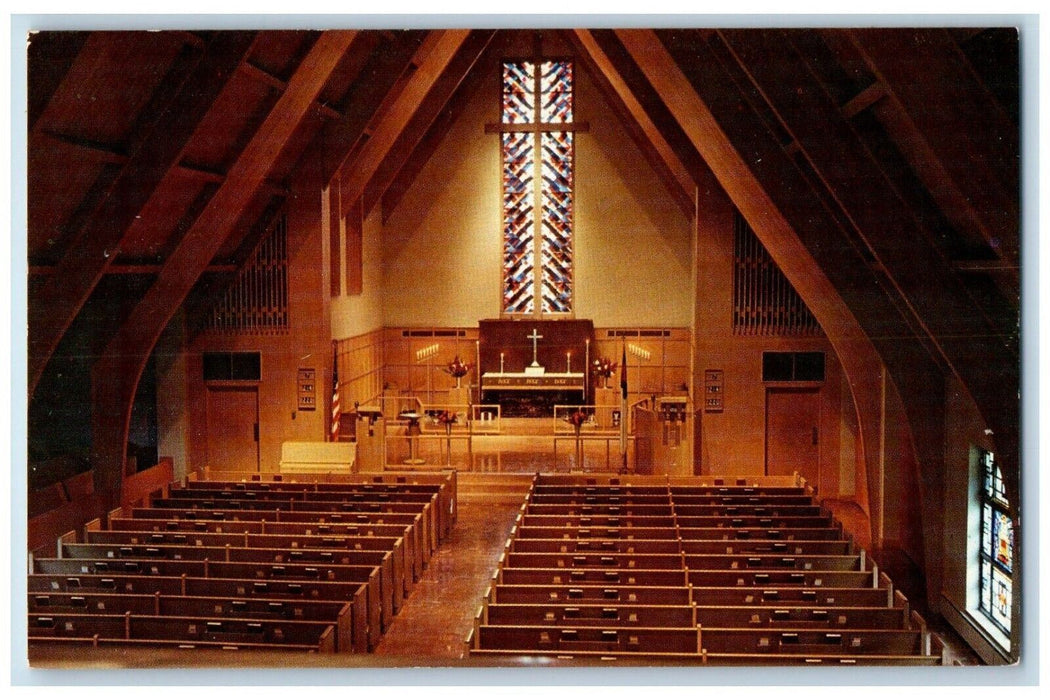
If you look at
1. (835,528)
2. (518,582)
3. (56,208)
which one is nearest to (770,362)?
(835,528)

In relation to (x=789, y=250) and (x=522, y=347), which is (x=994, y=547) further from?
(x=522, y=347)

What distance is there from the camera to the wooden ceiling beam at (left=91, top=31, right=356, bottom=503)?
6.75 meters

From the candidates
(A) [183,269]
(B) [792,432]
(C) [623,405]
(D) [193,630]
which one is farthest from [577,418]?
(D) [193,630]

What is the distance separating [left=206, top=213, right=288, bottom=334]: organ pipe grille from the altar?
2.22 metres

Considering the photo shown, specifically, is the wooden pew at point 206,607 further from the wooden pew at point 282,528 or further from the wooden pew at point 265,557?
the wooden pew at point 282,528

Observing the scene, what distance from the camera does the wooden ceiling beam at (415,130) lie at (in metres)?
9.95

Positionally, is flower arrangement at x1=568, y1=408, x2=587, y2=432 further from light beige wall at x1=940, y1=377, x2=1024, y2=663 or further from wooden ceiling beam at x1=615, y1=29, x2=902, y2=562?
light beige wall at x1=940, y1=377, x2=1024, y2=663

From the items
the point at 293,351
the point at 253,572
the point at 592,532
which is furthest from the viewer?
the point at 293,351

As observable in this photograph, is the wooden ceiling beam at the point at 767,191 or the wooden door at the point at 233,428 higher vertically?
the wooden ceiling beam at the point at 767,191

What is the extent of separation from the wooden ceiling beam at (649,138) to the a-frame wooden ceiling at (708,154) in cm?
83

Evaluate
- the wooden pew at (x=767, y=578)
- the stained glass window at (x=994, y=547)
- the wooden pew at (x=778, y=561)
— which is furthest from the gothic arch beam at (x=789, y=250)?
the wooden pew at (x=767, y=578)

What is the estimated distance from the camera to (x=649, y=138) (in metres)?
11.5

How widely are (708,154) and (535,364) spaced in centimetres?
373
